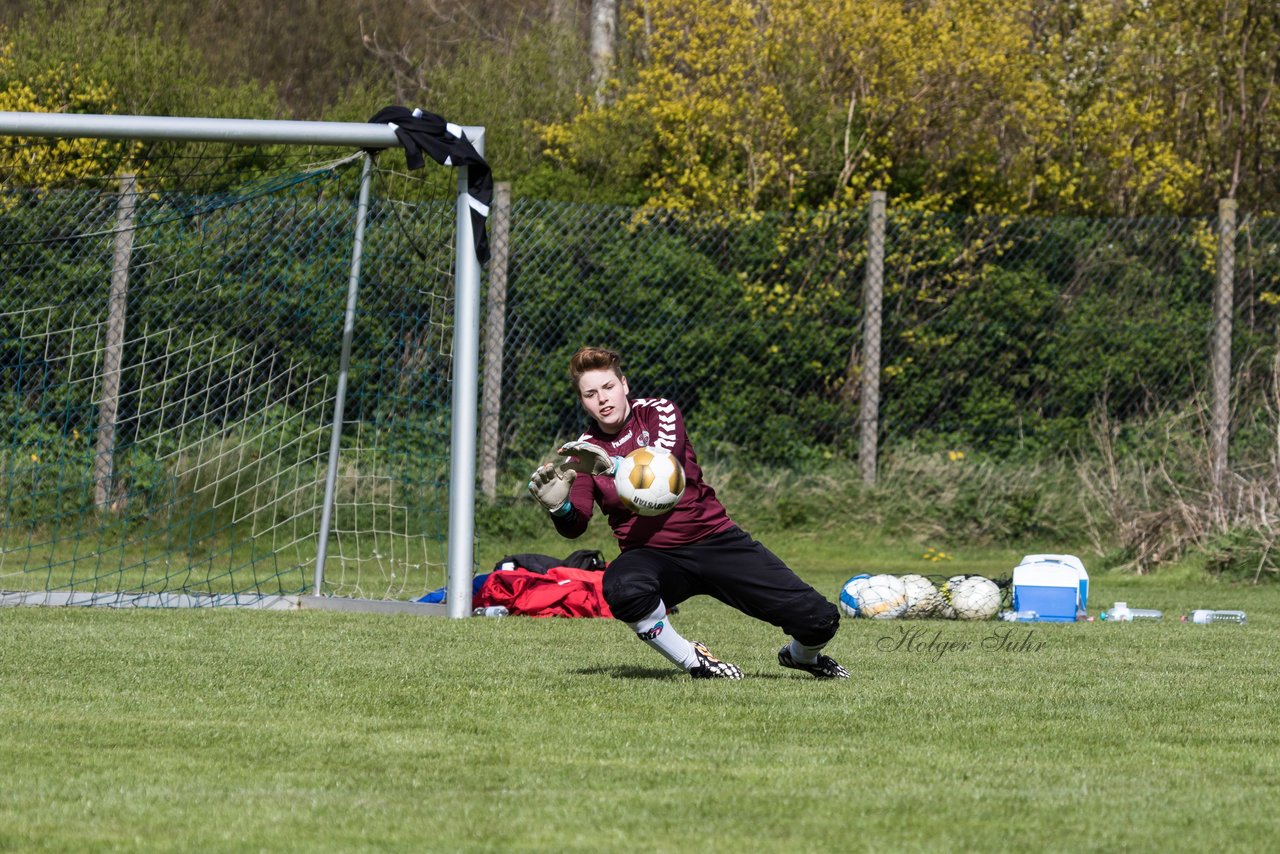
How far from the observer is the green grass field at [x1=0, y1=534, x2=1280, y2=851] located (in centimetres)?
358

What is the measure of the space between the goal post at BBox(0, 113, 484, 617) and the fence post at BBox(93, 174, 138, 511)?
18mm

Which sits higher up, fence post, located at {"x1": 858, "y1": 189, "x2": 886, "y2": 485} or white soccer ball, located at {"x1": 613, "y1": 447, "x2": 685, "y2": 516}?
fence post, located at {"x1": 858, "y1": 189, "x2": 886, "y2": 485}

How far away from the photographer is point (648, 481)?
588cm

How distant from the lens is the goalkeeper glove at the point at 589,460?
5.96 meters

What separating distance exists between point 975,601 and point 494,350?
4829 millimetres

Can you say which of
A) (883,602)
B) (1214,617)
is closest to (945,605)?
(883,602)

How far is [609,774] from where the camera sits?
165 inches

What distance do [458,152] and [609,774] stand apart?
538 cm

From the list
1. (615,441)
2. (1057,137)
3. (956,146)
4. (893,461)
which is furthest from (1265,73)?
(615,441)

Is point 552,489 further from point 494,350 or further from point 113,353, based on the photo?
point 494,350

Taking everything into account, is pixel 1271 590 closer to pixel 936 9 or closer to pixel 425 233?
pixel 425 233

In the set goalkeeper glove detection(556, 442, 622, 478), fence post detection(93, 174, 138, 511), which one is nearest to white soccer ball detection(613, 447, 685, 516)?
goalkeeper glove detection(556, 442, 622, 478)

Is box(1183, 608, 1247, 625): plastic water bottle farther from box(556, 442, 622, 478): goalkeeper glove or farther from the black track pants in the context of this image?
box(556, 442, 622, 478): goalkeeper glove

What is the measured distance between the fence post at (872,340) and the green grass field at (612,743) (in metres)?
5.48
